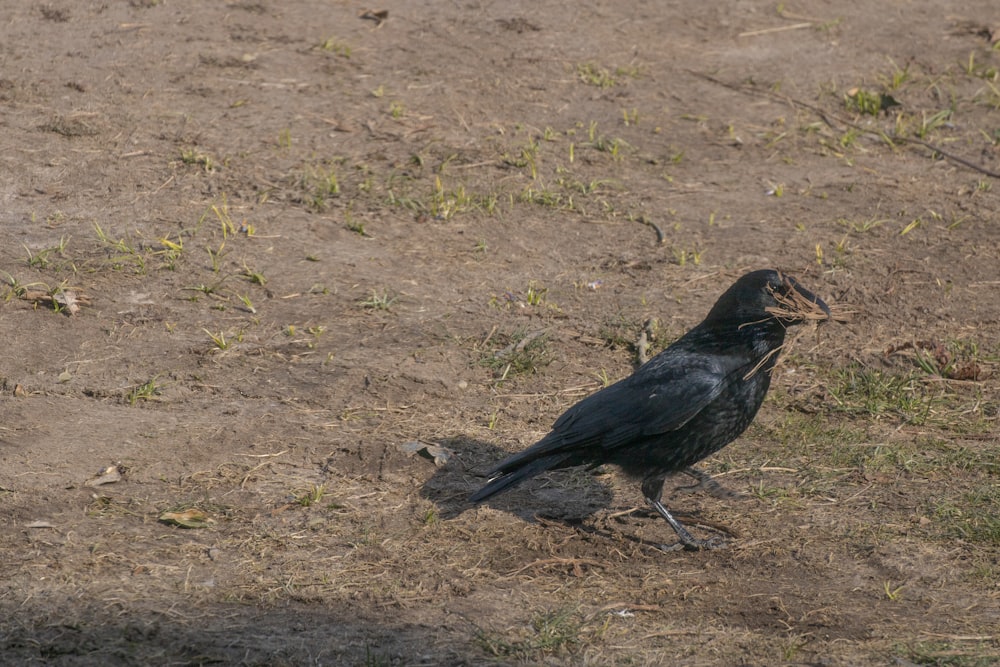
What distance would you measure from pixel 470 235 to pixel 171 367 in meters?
2.23

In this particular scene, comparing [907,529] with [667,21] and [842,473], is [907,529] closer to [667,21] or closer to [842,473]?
[842,473]

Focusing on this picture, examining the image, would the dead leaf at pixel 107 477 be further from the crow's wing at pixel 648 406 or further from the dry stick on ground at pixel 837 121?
the dry stick on ground at pixel 837 121

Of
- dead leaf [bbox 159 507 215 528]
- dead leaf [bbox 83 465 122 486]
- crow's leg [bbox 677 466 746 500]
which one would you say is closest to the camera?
dead leaf [bbox 159 507 215 528]

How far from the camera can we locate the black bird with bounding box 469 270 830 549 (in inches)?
186

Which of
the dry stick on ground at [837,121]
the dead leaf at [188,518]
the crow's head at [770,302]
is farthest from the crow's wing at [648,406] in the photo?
the dry stick on ground at [837,121]

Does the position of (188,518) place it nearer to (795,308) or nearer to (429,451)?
(429,451)

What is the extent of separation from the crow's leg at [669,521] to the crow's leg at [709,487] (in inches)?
10.3

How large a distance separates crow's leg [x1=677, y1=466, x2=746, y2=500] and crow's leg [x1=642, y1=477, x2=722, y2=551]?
0.26 m

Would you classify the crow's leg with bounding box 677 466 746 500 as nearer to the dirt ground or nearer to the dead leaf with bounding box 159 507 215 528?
the dirt ground

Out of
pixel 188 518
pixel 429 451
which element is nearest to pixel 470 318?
pixel 429 451

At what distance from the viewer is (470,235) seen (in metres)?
7.25

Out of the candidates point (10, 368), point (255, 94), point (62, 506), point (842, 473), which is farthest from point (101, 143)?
point (842, 473)

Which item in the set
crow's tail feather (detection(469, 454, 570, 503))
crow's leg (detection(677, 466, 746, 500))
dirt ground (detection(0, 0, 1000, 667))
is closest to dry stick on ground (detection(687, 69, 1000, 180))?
dirt ground (detection(0, 0, 1000, 667))

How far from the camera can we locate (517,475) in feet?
15.4
